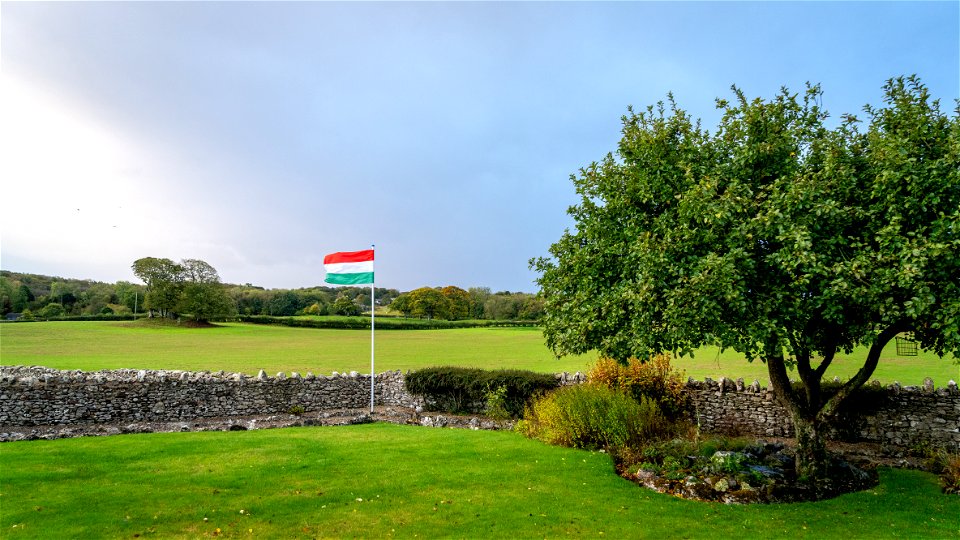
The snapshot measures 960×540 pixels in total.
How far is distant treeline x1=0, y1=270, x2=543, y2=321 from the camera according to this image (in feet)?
241

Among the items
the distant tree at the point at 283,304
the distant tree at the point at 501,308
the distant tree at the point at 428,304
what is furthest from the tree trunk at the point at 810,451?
the distant tree at the point at 283,304

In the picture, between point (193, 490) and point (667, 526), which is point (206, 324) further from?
point (667, 526)

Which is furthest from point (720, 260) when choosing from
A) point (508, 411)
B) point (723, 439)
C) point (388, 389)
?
point (388, 389)

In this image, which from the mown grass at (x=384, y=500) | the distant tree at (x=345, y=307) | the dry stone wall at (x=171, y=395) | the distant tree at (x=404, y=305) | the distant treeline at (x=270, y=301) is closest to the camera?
the mown grass at (x=384, y=500)

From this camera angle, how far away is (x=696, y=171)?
34.2 feet

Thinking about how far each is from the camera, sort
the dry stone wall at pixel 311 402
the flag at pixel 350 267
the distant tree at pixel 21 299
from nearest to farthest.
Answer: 1. the dry stone wall at pixel 311 402
2. the flag at pixel 350 267
3. the distant tree at pixel 21 299

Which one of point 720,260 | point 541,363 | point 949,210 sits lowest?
point 541,363

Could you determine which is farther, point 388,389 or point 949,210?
point 388,389

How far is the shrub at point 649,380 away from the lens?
15.4 m

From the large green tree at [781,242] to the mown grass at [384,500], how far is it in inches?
90.7

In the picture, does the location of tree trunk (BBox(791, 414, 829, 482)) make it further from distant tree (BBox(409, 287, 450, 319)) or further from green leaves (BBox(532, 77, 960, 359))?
distant tree (BBox(409, 287, 450, 319))

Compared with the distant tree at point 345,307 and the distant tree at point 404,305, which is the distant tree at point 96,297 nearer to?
the distant tree at point 345,307

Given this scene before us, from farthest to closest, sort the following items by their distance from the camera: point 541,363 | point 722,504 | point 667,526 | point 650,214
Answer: point 541,363 → point 650,214 → point 722,504 → point 667,526

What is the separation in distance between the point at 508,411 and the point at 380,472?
7.91m
